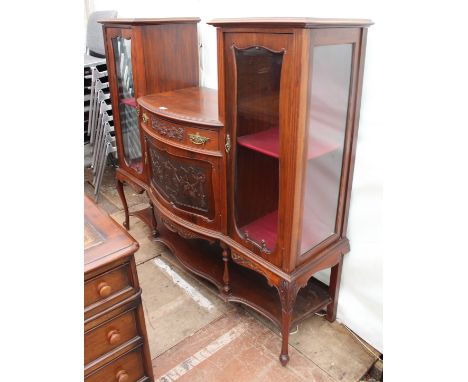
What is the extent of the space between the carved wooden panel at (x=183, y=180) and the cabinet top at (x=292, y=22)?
1.86ft

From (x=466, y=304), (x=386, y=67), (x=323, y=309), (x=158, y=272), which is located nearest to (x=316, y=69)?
(x=386, y=67)

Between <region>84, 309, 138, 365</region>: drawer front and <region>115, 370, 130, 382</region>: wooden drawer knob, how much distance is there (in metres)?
0.11

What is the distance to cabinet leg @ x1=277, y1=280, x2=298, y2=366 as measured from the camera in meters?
1.40

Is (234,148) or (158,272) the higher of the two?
(234,148)

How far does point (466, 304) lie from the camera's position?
75 cm

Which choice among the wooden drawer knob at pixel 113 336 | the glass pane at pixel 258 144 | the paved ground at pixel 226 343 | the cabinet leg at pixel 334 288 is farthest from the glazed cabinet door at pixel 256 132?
the wooden drawer knob at pixel 113 336

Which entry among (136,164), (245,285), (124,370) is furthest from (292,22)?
(136,164)

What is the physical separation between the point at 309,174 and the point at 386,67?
0.46 meters

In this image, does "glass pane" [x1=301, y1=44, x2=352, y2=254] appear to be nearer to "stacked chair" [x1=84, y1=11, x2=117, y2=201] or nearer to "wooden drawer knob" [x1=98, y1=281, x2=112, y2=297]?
"wooden drawer knob" [x1=98, y1=281, x2=112, y2=297]

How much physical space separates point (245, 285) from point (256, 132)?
2.75ft

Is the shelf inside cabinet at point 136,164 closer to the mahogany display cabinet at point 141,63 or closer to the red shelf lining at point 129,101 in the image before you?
the mahogany display cabinet at point 141,63

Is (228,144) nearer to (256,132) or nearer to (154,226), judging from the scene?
(256,132)

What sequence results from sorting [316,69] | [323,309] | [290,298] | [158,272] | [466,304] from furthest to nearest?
[158,272], [323,309], [290,298], [316,69], [466,304]
